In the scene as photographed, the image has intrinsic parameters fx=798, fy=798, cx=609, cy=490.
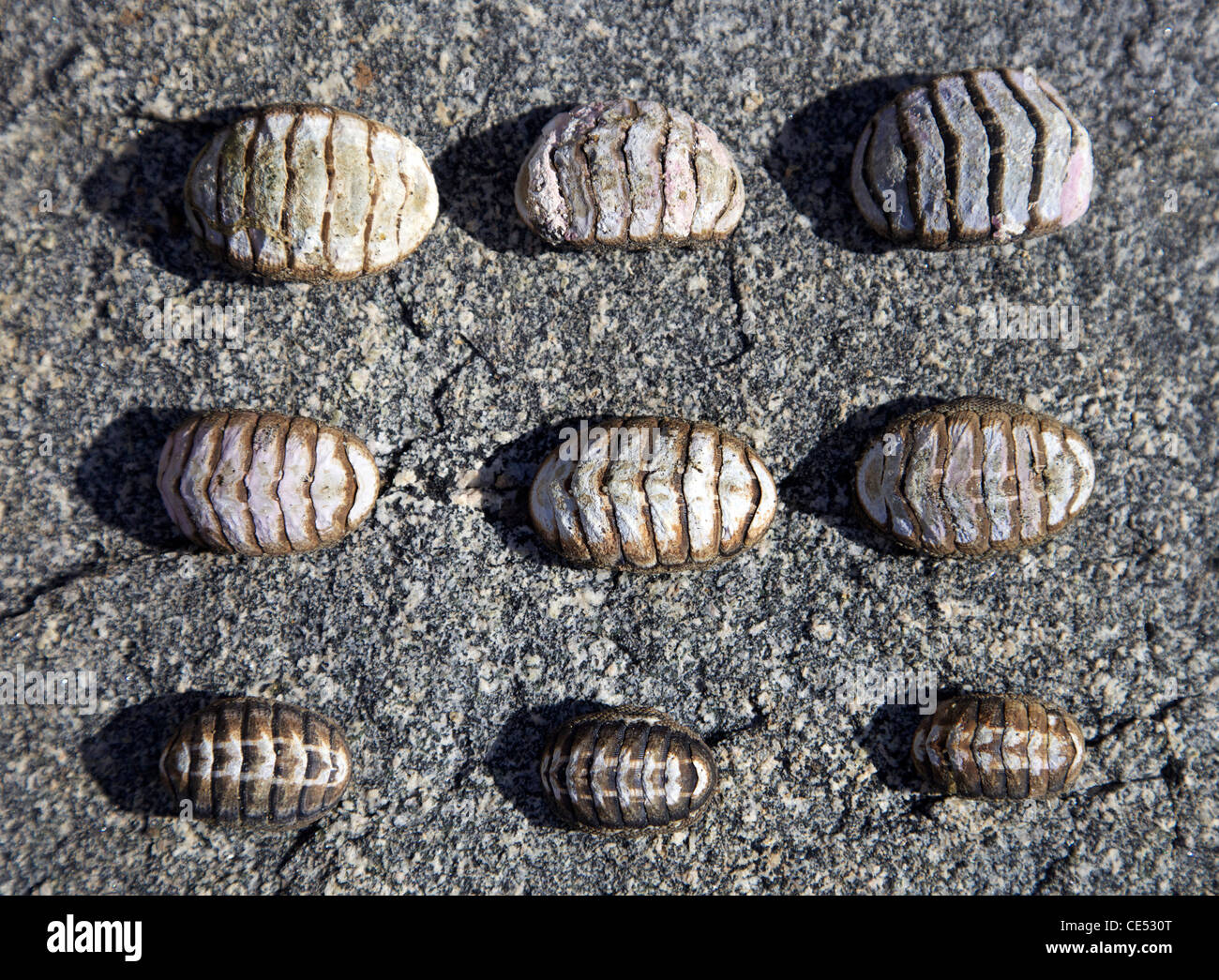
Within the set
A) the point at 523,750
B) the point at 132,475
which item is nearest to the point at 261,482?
the point at 132,475

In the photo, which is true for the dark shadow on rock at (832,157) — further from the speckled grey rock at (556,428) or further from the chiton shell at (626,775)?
the chiton shell at (626,775)

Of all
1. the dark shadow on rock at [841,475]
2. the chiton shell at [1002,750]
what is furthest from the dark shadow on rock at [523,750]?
the chiton shell at [1002,750]

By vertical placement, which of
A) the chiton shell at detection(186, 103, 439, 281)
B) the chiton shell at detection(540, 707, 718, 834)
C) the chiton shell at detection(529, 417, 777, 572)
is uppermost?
the chiton shell at detection(186, 103, 439, 281)

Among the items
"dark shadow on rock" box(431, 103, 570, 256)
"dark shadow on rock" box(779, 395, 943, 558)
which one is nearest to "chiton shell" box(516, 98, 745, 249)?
"dark shadow on rock" box(431, 103, 570, 256)

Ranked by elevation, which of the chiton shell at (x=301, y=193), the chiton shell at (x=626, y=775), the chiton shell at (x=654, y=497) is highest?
the chiton shell at (x=301, y=193)

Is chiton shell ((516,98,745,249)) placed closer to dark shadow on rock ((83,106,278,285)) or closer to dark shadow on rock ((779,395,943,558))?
dark shadow on rock ((779,395,943,558))
